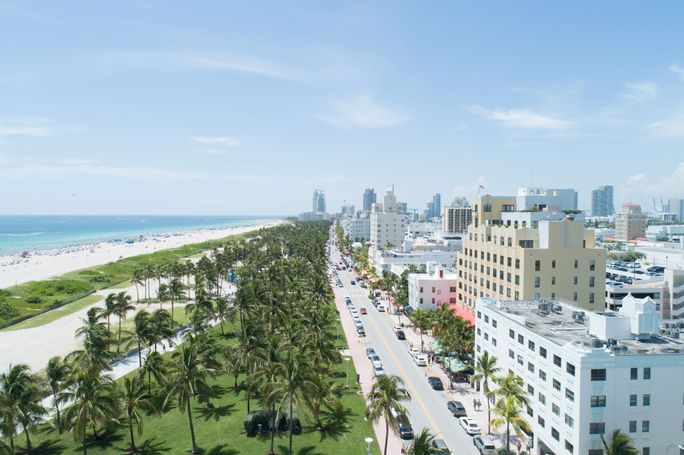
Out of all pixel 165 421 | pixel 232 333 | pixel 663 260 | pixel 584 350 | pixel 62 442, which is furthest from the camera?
pixel 663 260

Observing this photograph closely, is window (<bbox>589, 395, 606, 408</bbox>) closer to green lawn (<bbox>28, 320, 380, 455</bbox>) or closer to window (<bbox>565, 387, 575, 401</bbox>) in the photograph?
window (<bbox>565, 387, 575, 401</bbox>)

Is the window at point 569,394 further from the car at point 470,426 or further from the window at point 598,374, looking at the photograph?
the car at point 470,426

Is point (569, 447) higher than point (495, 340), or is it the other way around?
point (495, 340)

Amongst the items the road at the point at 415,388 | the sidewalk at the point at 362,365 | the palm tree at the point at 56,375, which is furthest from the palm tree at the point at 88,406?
the road at the point at 415,388

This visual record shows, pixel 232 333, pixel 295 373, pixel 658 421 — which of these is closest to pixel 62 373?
pixel 295 373

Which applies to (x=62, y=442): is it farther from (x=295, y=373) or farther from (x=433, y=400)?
(x=433, y=400)

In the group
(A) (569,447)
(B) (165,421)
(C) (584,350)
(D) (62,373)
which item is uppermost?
(C) (584,350)

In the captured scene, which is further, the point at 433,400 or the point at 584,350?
the point at 433,400
